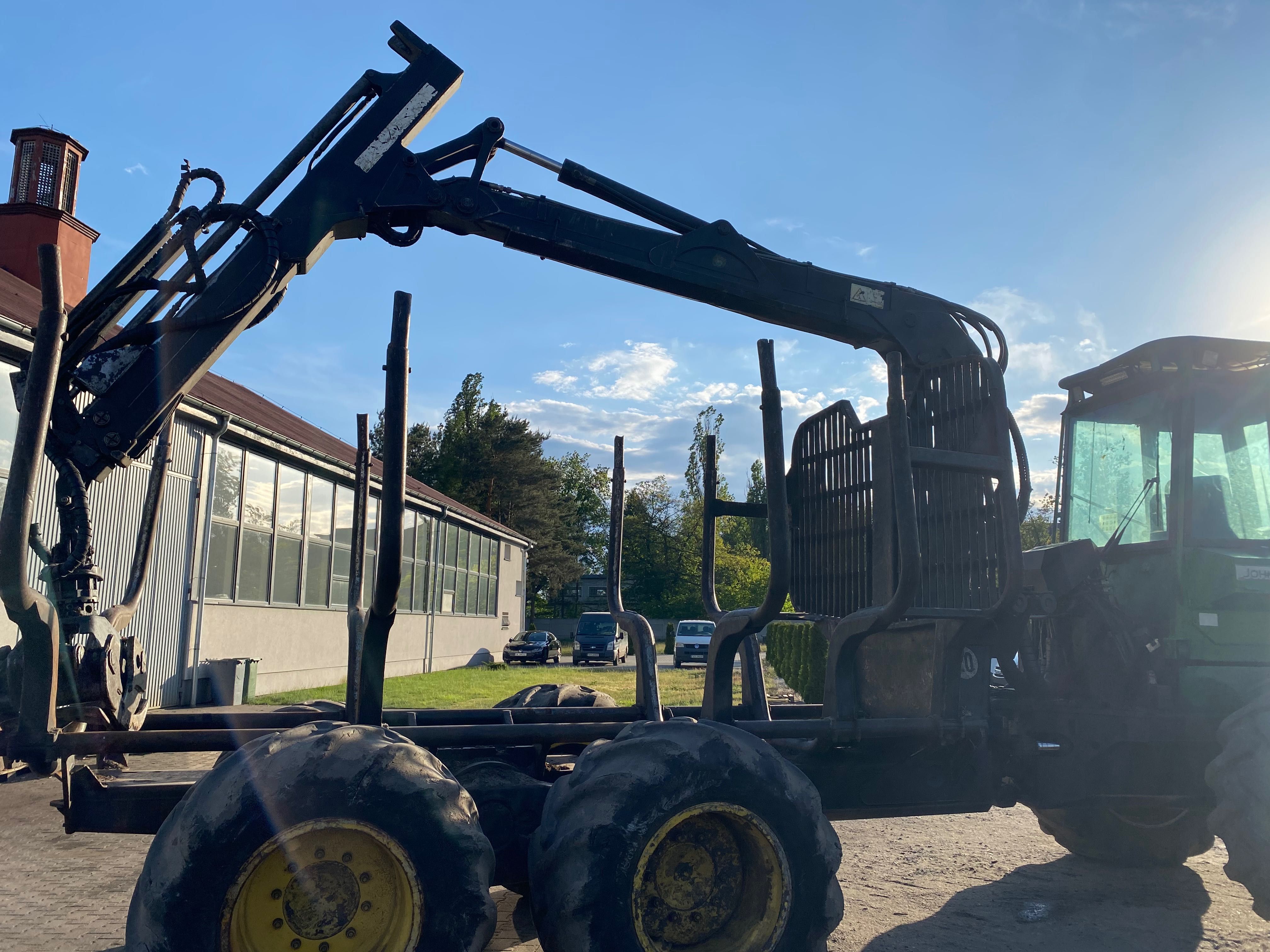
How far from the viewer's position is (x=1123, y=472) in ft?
20.9

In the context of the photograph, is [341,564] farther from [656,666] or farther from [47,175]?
[656,666]

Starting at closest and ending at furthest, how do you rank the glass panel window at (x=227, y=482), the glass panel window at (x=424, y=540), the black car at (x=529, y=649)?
the glass panel window at (x=227, y=482), the glass panel window at (x=424, y=540), the black car at (x=529, y=649)

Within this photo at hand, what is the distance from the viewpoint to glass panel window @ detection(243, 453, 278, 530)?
17531 mm

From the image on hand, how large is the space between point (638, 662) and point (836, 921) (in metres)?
2.01

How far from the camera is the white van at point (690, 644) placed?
33062 millimetres

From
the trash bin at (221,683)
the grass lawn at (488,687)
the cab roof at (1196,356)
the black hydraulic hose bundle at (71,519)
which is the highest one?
the cab roof at (1196,356)

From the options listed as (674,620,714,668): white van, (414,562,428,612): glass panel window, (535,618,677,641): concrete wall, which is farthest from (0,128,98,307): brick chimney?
(535,618,677,641): concrete wall

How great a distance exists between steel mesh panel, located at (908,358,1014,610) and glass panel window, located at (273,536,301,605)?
15591mm

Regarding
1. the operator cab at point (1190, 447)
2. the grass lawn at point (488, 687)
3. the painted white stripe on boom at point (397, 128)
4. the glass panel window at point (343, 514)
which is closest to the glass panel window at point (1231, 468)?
the operator cab at point (1190, 447)

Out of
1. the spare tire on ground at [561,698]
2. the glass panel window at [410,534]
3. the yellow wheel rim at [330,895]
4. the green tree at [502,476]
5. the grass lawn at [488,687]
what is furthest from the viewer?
the green tree at [502,476]

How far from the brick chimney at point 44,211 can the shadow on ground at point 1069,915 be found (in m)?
16.7

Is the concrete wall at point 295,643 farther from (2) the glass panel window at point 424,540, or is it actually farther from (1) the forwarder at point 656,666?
(1) the forwarder at point 656,666

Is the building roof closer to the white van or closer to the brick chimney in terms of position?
the brick chimney

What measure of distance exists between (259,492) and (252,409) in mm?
3356
